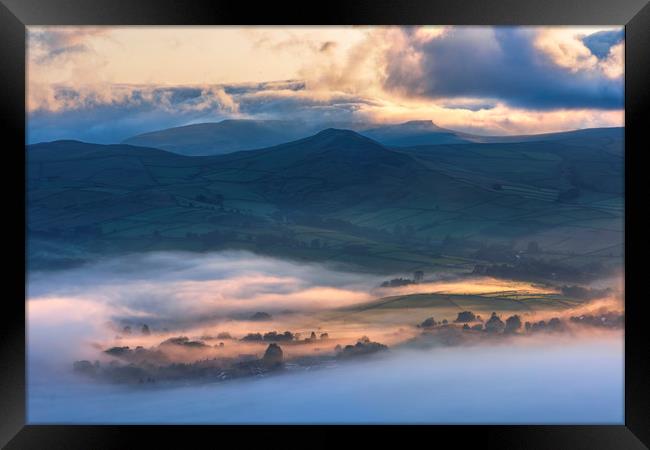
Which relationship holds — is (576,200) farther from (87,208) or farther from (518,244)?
(87,208)

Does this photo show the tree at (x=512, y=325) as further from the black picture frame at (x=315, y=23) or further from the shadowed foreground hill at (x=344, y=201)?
the black picture frame at (x=315, y=23)

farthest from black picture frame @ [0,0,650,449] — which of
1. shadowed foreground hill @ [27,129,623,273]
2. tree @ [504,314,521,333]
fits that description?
tree @ [504,314,521,333]

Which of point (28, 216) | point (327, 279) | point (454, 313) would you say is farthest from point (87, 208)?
point (454, 313)

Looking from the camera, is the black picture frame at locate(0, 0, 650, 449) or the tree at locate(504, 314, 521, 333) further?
the tree at locate(504, 314, 521, 333)

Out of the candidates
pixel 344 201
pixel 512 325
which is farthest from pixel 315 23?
pixel 512 325

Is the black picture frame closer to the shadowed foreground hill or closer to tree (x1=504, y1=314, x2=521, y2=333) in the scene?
the shadowed foreground hill

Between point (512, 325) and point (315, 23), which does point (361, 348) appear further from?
point (315, 23)
